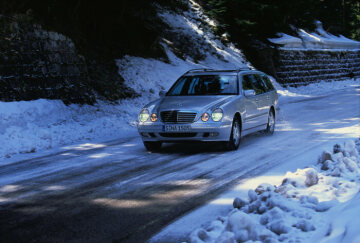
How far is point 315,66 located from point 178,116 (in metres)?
31.2

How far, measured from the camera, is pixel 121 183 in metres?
7.06

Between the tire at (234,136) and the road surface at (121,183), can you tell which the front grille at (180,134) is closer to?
the road surface at (121,183)

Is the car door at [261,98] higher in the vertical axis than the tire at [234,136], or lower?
higher

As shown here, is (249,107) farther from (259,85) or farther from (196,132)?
(196,132)

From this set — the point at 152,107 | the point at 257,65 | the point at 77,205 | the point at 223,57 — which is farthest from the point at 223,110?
the point at 257,65

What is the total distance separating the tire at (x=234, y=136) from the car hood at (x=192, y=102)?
1.73 ft

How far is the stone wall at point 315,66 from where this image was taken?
33062 mm

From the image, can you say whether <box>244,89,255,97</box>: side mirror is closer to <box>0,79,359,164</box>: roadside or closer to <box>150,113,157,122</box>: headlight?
<box>150,113,157,122</box>: headlight

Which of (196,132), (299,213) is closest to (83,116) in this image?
(196,132)

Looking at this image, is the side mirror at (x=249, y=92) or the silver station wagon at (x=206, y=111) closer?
the silver station wagon at (x=206, y=111)

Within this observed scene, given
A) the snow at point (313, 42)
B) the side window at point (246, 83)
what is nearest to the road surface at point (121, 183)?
the side window at point (246, 83)

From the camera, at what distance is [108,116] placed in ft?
48.7

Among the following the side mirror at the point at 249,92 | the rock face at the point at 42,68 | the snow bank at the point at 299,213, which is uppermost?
the rock face at the point at 42,68

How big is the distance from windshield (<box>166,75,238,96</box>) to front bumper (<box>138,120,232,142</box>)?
1.17 meters
